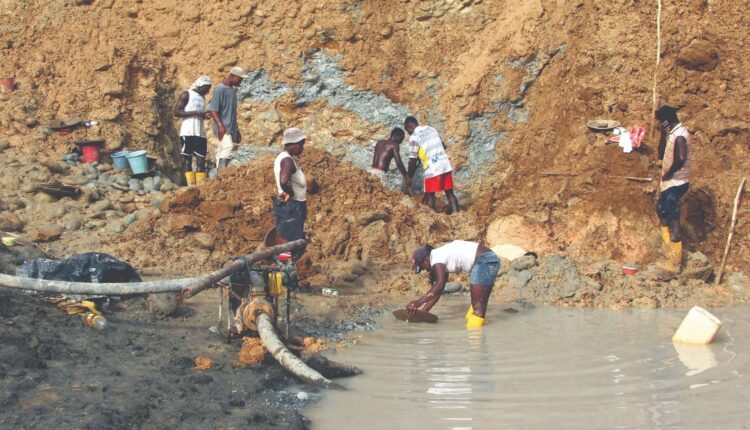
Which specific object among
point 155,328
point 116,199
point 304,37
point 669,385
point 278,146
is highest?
point 304,37

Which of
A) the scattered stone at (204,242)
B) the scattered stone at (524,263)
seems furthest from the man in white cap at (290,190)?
the scattered stone at (524,263)

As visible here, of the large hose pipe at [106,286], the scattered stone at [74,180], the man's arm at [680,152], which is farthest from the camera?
the scattered stone at [74,180]

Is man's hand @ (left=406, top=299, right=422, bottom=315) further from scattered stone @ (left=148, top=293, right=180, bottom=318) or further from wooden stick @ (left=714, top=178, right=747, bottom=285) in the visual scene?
wooden stick @ (left=714, top=178, right=747, bottom=285)

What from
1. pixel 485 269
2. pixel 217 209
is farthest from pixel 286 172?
pixel 217 209

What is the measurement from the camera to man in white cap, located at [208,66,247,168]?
36.7ft

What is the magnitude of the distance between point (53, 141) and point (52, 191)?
1777mm

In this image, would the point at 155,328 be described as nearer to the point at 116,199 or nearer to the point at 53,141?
the point at 116,199

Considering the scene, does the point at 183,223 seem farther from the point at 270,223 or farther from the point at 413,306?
the point at 413,306

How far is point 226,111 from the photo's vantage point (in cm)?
1141

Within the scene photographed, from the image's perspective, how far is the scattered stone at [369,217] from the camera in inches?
423

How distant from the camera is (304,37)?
1438 centimetres

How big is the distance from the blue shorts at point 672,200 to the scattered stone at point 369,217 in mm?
3653

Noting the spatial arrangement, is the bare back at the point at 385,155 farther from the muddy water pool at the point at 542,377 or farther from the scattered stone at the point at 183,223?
the muddy water pool at the point at 542,377

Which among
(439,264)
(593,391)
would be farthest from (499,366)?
(439,264)
